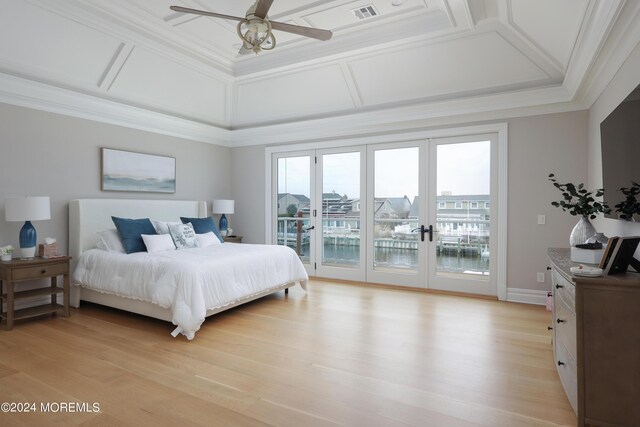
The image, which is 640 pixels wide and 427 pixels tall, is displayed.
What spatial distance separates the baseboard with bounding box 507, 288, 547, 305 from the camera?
4.46m

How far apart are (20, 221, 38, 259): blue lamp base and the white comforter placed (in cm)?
55

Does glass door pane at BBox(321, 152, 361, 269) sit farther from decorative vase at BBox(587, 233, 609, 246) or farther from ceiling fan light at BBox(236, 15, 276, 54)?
decorative vase at BBox(587, 233, 609, 246)

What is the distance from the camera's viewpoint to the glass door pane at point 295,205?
20.5 ft

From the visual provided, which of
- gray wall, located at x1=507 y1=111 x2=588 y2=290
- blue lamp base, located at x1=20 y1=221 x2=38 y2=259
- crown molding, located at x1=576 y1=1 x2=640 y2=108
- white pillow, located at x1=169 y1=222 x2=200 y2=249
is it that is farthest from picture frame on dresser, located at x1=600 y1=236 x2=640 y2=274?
blue lamp base, located at x1=20 y1=221 x2=38 y2=259

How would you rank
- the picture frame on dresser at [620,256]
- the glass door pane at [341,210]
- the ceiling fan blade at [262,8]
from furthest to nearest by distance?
the glass door pane at [341,210], the ceiling fan blade at [262,8], the picture frame on dresser at [620,256]

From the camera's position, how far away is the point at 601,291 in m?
1.93

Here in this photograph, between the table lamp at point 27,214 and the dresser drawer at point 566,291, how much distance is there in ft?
15.4

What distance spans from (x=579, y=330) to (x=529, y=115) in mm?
3370

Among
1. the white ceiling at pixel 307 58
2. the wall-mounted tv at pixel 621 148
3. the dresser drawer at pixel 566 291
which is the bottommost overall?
the dresser drawer at pixel 566 291

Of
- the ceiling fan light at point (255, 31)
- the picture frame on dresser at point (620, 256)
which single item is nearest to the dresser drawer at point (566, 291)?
the picture frame on dresser at point (620, 256)

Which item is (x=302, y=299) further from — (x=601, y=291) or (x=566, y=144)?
(x=566, y=144)

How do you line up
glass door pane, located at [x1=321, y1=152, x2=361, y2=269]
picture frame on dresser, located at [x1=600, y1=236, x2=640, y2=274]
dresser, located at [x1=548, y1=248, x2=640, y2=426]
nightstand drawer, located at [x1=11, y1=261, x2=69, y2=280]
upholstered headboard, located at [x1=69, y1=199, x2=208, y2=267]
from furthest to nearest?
glass door pane, located at [x1=321, y1=152, x2=361, y2=269]
upholstered headboard, located at [x1=69, y1=199, x2=208, y2=267]
nightstand drawer, located at [x1=11, y1=261, x2=69, y2=280]
picture frame on dresser, located at [x1=600, y1=236, x2=640, y2=274]
dresser, located at [x1=548, y1=248, x2=640, y2=426]

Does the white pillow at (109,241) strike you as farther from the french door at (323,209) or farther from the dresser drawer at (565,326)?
the dresser drawer at (565,326)

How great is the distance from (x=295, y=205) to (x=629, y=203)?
471 centimetres
